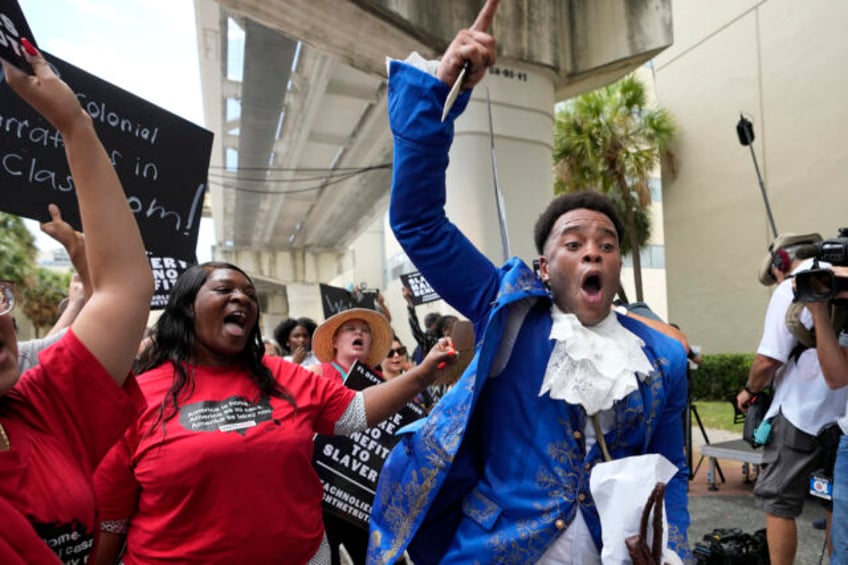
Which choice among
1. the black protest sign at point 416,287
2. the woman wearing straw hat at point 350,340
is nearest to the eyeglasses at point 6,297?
the woman wearing straw hat at point 350,340

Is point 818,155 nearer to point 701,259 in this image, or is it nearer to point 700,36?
point 701,259

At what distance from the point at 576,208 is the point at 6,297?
1471 millimetres

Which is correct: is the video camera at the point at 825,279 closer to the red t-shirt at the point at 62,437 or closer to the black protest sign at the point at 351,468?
the black protest sign at the point at 351,468

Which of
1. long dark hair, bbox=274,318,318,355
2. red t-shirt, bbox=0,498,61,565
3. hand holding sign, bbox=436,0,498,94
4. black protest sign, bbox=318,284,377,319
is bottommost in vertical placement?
long dark hair, bbox=274,318,318,355

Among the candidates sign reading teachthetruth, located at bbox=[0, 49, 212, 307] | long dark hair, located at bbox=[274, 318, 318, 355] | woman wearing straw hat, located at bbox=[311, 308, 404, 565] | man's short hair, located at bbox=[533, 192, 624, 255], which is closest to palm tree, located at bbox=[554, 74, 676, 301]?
long dark hair, located at bbox=[274, 318, 318, 355]

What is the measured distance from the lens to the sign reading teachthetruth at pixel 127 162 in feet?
7.71

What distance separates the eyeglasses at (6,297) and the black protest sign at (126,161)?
1.22 meters

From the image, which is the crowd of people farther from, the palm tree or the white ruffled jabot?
the palm tree

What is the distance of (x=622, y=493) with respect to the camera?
1.42 m

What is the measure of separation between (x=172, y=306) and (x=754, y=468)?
643 cm

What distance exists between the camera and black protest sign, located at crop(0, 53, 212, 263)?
235 cm

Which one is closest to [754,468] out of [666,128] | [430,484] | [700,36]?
[430,484]

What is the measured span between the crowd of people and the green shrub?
10647 millimetres

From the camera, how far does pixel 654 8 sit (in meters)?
7.48
